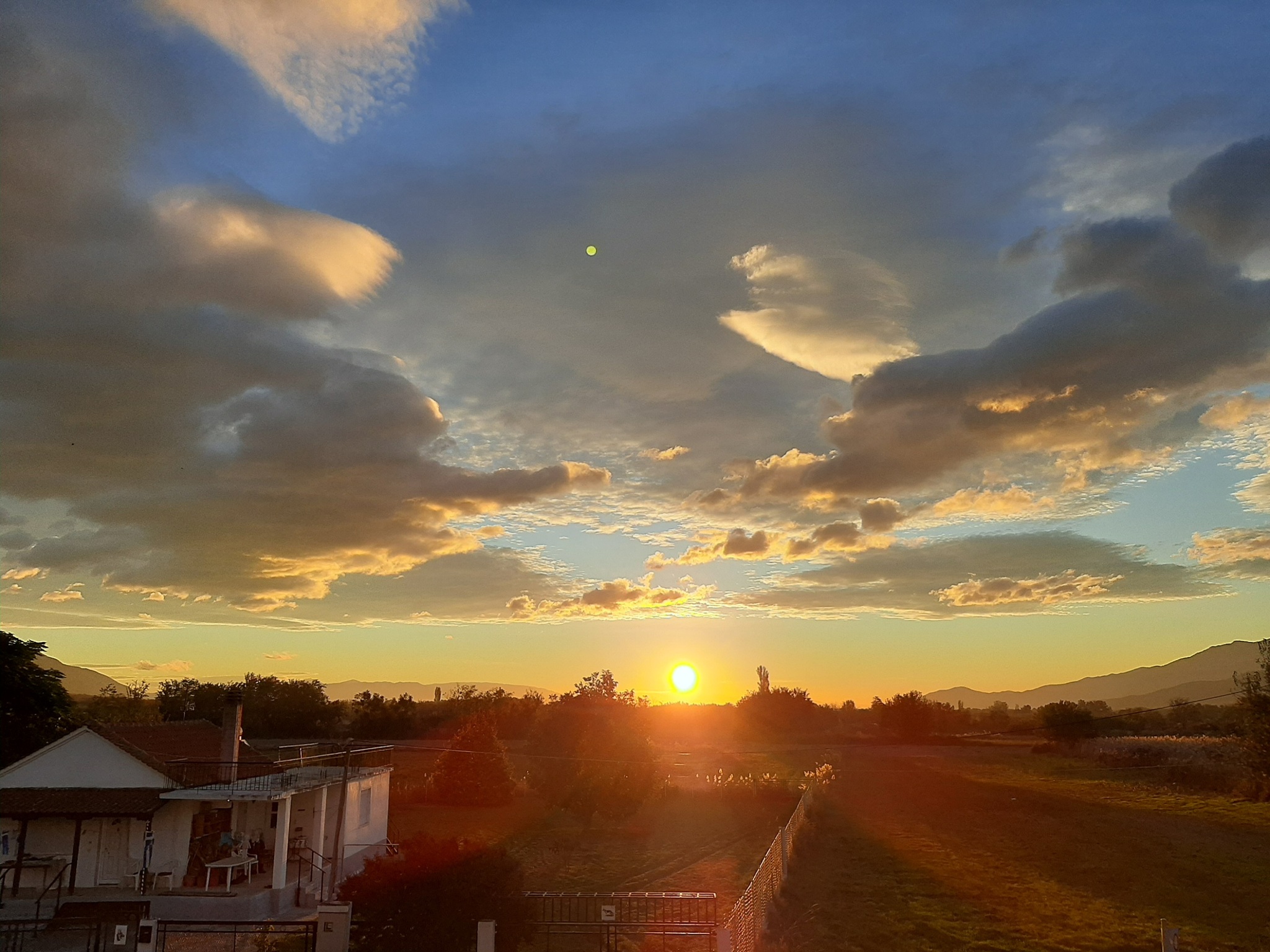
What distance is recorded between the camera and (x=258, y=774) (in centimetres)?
2656

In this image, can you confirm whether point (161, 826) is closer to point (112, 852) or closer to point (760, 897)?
point (112, 852)

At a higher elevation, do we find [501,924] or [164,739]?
[164,739]

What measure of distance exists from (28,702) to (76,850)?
734 inches

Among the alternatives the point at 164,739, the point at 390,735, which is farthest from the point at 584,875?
the point at 390,735

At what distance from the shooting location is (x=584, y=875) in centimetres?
2675

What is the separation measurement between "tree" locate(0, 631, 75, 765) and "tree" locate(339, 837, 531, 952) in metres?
28.2

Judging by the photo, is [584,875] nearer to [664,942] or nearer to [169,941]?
[664,942]

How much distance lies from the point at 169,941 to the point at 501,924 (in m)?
8.54

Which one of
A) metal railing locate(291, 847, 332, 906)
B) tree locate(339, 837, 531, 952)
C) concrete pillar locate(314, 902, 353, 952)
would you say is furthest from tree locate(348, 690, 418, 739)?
concrete pillar locate(314, 902, 353, 952)

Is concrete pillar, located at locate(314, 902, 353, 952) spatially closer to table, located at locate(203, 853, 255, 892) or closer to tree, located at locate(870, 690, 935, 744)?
table, located at locate(203, 853, 255, 892)

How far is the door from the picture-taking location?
2428 centimetres

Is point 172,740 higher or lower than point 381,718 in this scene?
higher

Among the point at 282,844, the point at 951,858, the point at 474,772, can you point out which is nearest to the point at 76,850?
the point at 282,844

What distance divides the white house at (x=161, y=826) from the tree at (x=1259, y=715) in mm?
42681
